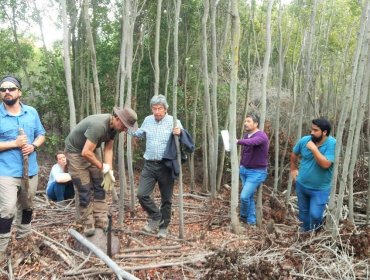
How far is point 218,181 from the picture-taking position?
29.1 ft

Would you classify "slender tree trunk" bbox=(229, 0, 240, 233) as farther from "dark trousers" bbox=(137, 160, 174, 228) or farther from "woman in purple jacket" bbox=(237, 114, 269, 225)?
"dark trousers" bbox=(137, 160, 174, 228)

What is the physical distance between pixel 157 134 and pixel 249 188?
1695 mm

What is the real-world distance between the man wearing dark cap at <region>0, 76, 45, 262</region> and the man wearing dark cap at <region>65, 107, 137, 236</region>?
1.61 feet

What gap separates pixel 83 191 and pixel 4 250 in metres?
1.02

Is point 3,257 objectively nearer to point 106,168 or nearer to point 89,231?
point 89,231

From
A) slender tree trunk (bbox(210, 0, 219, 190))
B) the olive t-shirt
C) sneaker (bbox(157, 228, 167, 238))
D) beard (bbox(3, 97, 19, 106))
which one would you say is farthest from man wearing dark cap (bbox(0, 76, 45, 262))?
slender tree trunk (bbox(210, 0, 219, 190))

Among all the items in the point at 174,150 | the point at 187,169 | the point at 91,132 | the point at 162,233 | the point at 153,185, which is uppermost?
the point at 91,132

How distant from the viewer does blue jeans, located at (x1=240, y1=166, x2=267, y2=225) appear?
5691mm

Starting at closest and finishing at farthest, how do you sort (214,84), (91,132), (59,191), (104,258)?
(104,258) < (91,132) < (59,191) < (214,84)

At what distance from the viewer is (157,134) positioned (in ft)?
16.0

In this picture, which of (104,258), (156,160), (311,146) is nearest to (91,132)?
(156,160)

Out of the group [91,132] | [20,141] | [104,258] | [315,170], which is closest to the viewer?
[104,258]

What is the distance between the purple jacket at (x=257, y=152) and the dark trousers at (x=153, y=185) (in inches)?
52.1

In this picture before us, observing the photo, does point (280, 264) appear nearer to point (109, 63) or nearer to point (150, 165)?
point (150, 165)
